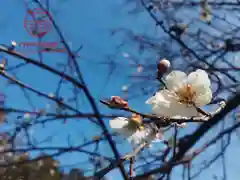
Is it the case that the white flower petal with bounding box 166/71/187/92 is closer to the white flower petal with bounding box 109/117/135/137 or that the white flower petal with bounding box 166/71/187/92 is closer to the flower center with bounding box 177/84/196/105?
the flower center with bounding box 177/84/196/105

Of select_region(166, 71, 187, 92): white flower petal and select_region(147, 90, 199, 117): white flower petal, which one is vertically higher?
select_region(166, 71, 187, 92): white flower petal

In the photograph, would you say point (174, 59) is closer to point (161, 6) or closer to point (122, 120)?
point (161, 6)

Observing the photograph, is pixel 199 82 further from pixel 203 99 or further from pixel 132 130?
pixel 132 130

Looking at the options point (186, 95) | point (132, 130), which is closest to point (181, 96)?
point (186, 95)

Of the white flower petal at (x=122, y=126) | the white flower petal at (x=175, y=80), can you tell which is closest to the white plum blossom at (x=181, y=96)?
the white flower petal at (x=175, y=80)

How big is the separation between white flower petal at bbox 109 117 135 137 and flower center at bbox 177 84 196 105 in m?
0.12

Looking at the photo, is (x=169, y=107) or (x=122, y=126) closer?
(x=169, y=107)

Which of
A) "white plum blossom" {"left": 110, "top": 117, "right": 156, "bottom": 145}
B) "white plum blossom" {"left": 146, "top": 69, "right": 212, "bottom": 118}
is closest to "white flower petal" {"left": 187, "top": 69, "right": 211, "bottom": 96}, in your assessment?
"white plum blossom" {"left": 146, "top": 69, "right": 212, "bottom": 118}

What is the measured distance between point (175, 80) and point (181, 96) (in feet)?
0.10

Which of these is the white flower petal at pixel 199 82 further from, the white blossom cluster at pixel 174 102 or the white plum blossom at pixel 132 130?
the white plum blossom at pixel 132 130

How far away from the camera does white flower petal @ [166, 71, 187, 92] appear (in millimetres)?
683

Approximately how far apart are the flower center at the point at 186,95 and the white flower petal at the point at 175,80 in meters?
0.01

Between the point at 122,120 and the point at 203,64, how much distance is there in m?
0.91

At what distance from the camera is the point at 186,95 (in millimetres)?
699
